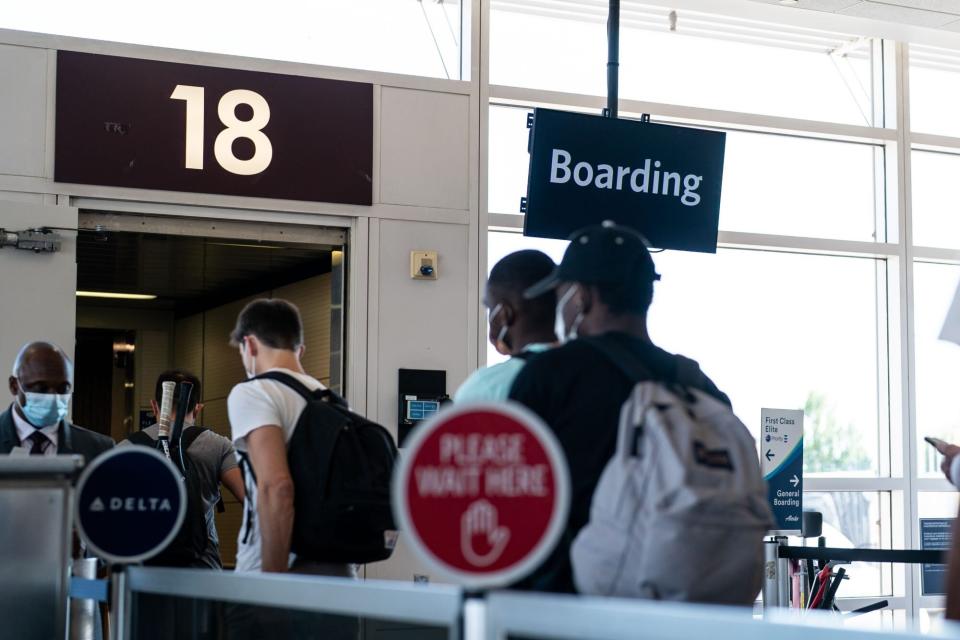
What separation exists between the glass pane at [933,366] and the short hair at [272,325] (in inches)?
236

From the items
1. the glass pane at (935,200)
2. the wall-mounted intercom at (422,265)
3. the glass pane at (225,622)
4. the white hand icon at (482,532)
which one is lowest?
the glass pane at (225,622)

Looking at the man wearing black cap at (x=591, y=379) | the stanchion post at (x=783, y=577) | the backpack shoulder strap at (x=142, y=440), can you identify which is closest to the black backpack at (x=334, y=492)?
the man wearing black cap at (x=591, y=379)

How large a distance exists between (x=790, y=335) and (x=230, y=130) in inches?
151

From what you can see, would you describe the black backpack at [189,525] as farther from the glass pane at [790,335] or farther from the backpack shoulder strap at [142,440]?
the glass pane at [790,335]

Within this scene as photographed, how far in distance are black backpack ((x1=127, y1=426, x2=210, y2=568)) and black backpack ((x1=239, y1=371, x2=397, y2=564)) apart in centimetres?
81

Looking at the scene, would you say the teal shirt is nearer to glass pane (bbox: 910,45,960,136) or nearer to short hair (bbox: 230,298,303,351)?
short hair (bbox: 230,298,303,351)

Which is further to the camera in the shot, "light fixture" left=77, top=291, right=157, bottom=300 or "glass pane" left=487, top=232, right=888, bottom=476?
"light fixture" left=77, top=291, right=157, bottom=300

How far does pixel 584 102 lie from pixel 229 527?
576 cm

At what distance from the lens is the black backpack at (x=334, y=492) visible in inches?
129

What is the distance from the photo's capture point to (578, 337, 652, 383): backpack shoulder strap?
2.34m

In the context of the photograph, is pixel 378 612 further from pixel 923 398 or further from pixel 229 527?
pixel 229 527

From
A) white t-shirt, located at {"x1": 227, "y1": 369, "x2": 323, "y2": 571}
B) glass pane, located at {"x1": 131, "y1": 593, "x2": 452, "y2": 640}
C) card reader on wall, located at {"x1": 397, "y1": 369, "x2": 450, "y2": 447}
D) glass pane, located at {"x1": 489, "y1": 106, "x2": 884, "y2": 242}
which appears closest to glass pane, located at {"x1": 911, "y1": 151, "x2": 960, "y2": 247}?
glass pane, located at {"x1": 489, "y1": 106, "x2": 884, "y2": 242}

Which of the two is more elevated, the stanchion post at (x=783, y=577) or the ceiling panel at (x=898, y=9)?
the ceiling panel at (x=898, y=9)

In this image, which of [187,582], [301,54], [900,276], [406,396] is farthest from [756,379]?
[187,582]
